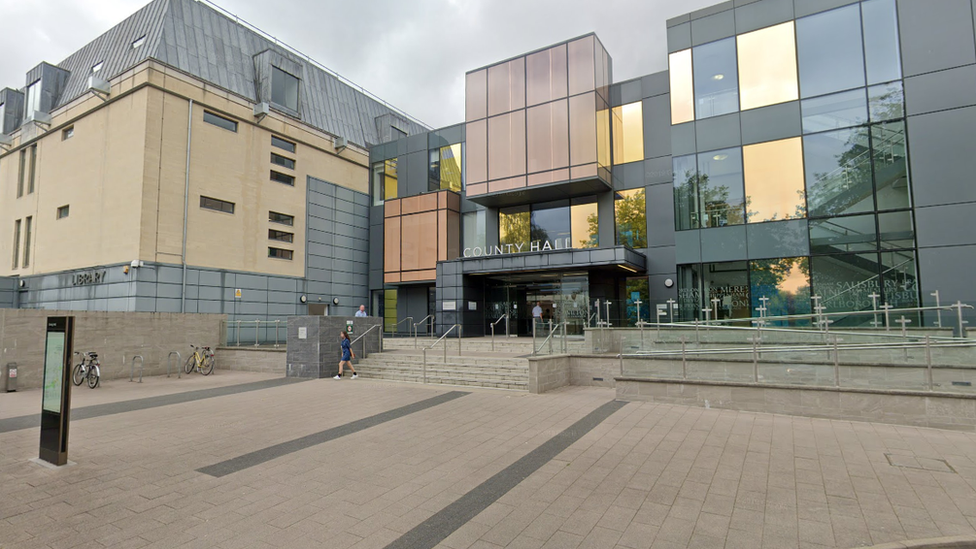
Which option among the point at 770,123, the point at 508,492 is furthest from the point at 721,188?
the point at 508,492

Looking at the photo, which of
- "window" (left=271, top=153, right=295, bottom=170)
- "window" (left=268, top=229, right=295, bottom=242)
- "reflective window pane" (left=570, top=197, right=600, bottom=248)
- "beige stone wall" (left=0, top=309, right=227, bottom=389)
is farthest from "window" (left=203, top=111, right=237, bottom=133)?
"reflective window pane" (left=570, top=197, right=600, bottom=248)

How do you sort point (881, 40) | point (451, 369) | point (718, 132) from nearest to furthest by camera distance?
point (451, 369), point (881, 40), point (718, 132)

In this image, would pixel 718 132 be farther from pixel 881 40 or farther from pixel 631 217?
pixel 881 40

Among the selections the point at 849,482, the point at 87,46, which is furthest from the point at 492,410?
the point at 87,46

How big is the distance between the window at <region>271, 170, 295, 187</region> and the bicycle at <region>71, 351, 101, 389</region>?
13.5 meters

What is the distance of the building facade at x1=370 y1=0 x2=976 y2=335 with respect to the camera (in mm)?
16234

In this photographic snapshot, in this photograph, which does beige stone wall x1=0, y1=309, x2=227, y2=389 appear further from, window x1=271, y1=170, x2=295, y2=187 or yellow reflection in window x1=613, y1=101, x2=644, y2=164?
yellow reflection in window x1=613, y1=101, x2=644, y2=164

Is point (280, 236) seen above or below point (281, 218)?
below

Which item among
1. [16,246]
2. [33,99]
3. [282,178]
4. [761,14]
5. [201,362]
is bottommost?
[201,362]

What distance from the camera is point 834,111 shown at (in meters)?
17.7

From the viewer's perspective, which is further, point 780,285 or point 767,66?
point 767,66

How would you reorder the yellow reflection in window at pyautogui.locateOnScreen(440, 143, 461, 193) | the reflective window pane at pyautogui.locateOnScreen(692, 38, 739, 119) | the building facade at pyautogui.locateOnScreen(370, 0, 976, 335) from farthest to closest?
the yellow reflection in window at pyautogui.locateOnScreen(440, 143, 461, 193)
the reflective window pane at pyautogui.locateOnScreen(692, 38, 739, 119)
the building facade at pyautogui.locateOnScreen(370, 0, 976, 335)

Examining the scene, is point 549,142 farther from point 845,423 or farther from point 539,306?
point 845,423

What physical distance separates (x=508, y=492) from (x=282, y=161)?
25639mm
